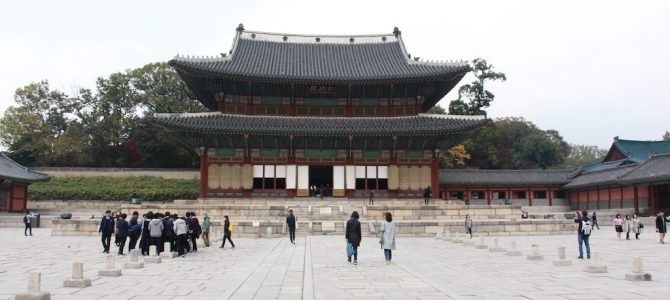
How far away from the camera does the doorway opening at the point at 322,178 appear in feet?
137

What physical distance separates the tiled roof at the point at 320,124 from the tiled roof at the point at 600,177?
540 inches

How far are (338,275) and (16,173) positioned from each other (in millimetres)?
40303

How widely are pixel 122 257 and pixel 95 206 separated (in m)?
33.3

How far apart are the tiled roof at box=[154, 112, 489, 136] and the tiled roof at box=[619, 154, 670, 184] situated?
1273 centimetres

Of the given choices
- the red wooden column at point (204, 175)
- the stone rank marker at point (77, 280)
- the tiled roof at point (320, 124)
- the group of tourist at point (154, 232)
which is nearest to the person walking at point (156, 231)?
the group of tourist at point (154, 232)

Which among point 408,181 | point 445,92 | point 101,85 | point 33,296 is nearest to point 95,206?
point 101,85

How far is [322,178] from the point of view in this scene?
4453cm

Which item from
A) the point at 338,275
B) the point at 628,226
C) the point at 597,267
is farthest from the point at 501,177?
the point at 338,275

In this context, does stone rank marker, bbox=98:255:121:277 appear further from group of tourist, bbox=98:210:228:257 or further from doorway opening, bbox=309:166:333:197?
doorway opening, bbox=309:166:333:197

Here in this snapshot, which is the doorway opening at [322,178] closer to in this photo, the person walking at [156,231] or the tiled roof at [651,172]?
the tiled roof at [651,172]

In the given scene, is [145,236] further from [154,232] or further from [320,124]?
[320,124]

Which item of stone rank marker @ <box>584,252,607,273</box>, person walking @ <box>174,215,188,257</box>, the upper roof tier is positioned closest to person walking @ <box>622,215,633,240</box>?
stone rank marker @ <box>584,252,607,273</box>

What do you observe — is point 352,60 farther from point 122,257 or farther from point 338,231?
point 122,257

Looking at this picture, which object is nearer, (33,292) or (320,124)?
(33,292)
